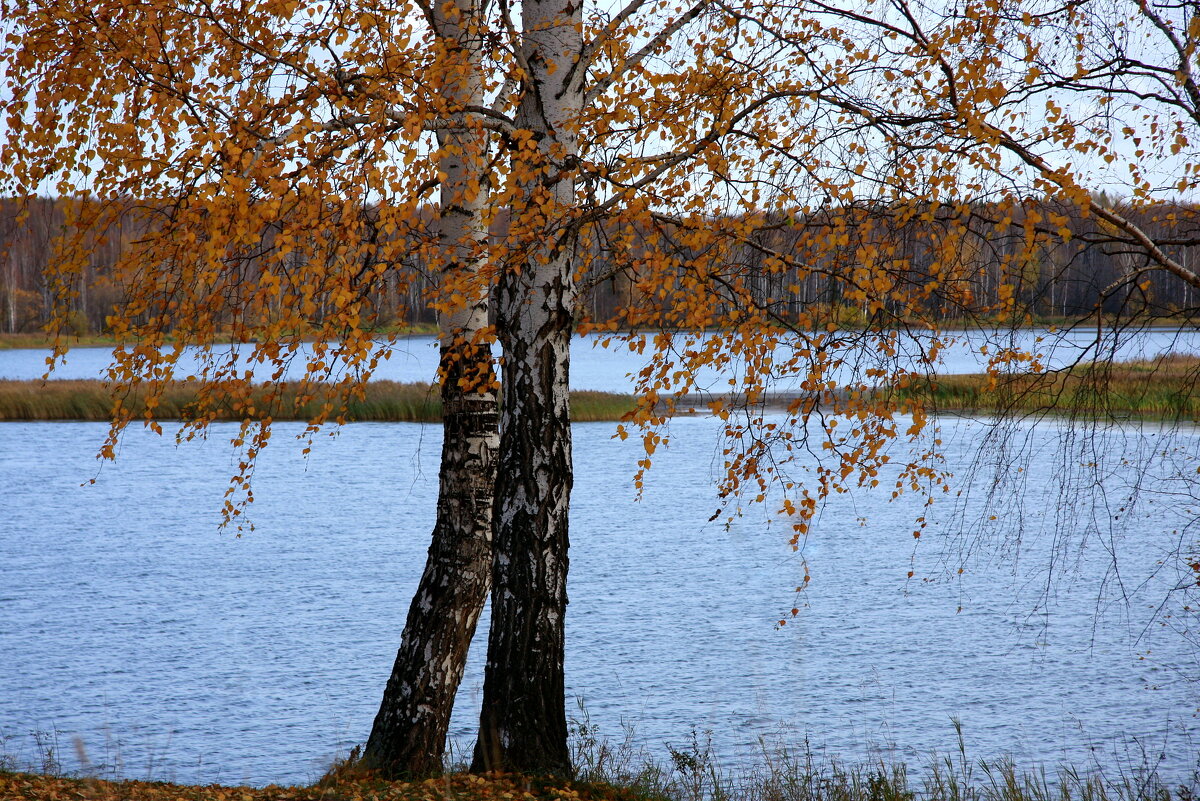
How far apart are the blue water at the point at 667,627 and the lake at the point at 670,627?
0.05 meters

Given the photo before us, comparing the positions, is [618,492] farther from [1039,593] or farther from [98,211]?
[98,211]

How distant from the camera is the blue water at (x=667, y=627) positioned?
899cm

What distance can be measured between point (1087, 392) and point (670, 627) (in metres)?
7.07

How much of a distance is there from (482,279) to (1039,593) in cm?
1077

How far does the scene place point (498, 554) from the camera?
599 cm

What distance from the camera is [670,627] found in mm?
12164

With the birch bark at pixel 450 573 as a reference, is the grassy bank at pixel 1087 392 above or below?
above

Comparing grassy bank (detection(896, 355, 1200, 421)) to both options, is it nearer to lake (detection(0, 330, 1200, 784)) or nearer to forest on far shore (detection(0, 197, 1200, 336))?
lake (detection(0, 330, 1200, 784))

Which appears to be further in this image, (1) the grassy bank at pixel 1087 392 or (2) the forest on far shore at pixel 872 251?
(1) the grassy bank at pixel 1087 392

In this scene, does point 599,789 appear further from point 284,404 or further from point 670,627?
point 284,404

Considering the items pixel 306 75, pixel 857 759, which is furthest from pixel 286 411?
pixel 306 75

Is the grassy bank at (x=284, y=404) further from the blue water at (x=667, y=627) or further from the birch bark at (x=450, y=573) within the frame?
the birch bark at (x=450, y=573)

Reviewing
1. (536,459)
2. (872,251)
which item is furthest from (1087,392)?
(536,459)

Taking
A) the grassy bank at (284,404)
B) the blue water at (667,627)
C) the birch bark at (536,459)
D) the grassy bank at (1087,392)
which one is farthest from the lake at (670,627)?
the grassy bank at (284,404)
